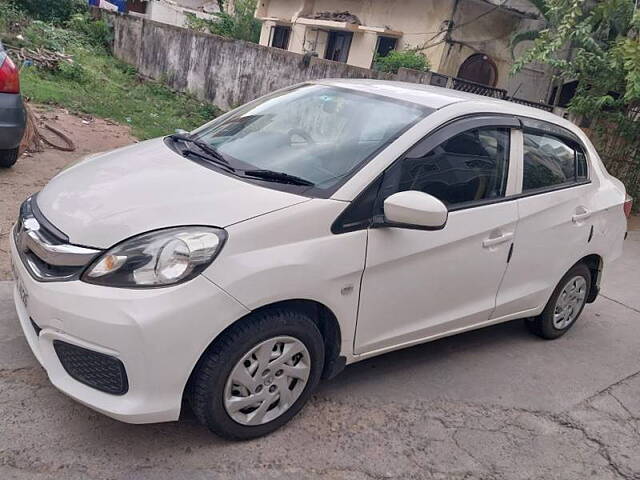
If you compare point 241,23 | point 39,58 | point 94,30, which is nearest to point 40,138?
point 39,58

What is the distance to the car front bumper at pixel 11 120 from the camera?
17.5 feet

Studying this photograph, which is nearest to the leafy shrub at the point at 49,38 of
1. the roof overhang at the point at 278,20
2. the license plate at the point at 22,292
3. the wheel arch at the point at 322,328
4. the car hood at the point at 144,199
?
the roof overhang at the point at 278,20

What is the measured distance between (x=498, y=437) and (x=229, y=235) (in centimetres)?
184

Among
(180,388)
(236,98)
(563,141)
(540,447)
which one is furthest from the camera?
(236,98)

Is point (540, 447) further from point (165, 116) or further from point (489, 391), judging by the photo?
→ point (165, 116)

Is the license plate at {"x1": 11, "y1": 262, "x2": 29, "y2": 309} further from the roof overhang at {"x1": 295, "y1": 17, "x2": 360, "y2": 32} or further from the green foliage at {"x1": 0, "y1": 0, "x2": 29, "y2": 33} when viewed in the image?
the green foliage at {"x1": 0, "y1": 0, "x2": 29, "y2": 33}

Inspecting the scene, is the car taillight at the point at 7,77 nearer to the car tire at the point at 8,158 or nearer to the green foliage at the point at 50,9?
the car tire at the point at 8,158

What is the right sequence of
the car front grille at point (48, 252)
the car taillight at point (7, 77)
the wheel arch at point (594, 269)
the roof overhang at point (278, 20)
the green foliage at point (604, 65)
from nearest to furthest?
the car front grille at point (48, 252)
the wheel arch at point (594, 269)
the car taillight at point (7, 77)
the green foliage at point (604, 65)
the roof overhang at point (278, 20)

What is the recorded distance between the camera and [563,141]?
423cm

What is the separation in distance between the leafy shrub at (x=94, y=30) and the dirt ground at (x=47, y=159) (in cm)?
990

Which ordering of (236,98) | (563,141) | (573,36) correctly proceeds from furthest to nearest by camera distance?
1. (236,98)
2. (573,36)
3. (563,141)

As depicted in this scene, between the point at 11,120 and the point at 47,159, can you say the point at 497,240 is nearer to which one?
the point at 11,120

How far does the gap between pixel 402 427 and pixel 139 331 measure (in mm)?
1541

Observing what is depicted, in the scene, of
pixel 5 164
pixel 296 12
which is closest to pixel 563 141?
pixel 5 164
